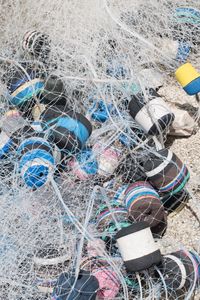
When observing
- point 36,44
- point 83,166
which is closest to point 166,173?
point 83,166

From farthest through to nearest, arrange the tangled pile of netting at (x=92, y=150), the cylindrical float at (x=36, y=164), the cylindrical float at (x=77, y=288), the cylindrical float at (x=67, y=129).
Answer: the cylindrical float at (x=67, y=129) < the cylindrical float at (x=36, y=164) < the tangled pile of netting at (x=92, y=150) < the cylindrical float at (x=77, y=288)

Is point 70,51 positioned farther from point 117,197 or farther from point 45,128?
point 117,197

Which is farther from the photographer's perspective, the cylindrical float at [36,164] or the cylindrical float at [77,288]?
the cylindrical float at [36,164]

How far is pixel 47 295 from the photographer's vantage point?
1668mm

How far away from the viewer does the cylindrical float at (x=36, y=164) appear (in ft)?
5.79

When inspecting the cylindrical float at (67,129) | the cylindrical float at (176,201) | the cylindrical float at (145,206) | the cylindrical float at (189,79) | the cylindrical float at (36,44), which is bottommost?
the cylindrical float at (176,201)

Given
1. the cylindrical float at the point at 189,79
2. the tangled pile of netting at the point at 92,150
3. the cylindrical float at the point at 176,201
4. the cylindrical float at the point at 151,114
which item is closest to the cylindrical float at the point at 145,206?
the tangled pile of netting at the point at 92,150

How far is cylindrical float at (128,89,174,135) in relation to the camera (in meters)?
1.93

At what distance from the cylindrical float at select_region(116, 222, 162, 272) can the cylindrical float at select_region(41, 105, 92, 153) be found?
1.39 feet

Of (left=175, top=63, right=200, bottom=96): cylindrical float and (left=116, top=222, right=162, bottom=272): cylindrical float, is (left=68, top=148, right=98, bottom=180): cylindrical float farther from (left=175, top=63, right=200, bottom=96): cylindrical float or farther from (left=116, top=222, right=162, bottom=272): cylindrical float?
(left=175, top=63, right=200, bottom=96): cylindrical float

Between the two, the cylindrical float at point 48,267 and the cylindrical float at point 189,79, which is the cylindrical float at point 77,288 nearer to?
the cylindrical float at point 48,267

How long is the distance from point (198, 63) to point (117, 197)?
845 mm

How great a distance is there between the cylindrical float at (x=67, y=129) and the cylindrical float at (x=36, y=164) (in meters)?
0.07

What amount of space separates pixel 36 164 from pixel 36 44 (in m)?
0.64
